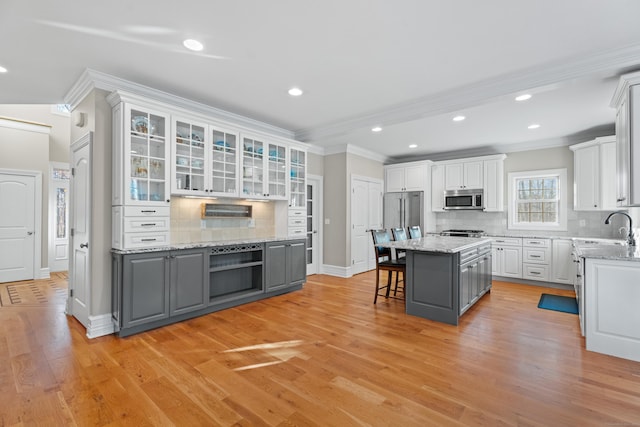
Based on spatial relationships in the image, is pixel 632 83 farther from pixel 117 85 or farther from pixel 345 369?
pixel 117 85

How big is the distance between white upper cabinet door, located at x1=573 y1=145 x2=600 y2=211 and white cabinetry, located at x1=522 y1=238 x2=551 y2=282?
0.82 metres

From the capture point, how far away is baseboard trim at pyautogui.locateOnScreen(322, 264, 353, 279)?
604cm

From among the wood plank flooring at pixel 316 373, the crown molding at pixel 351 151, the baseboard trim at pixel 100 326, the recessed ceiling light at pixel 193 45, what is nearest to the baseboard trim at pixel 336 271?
the wood plank flooring at pixel 316 373

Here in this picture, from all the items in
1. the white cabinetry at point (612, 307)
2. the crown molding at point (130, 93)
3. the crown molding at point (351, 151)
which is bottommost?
the white cabinetry at point (612, 307)

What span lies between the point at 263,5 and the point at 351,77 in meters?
1.39

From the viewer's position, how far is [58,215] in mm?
6617

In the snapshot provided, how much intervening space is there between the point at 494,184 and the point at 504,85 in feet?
10.2

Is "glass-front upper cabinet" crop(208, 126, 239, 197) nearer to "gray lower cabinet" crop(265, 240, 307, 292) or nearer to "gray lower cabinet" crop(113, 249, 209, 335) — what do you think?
"gray lower cabinet" crop(113, 249, 209, 335)

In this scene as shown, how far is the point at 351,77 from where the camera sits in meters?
3.37

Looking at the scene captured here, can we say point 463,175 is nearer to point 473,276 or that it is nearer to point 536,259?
point 536,259

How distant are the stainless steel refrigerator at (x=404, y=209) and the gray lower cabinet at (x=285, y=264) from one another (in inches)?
111

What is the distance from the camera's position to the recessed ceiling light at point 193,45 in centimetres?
267

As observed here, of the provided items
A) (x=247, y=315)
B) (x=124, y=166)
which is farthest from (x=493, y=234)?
(x=124, y=166)

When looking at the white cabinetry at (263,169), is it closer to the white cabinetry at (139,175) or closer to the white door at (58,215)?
the white cabinetry at (139,175)
